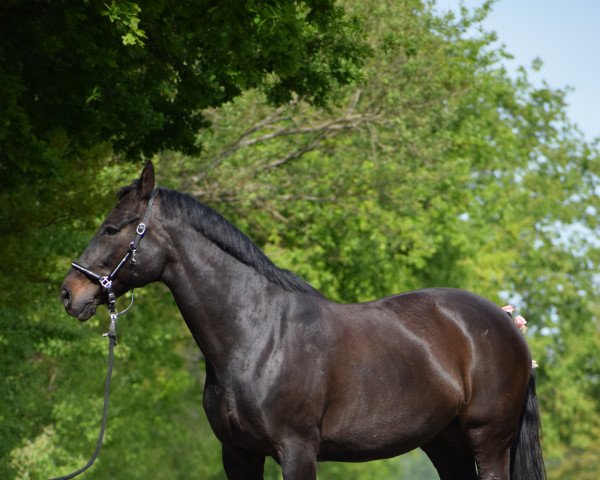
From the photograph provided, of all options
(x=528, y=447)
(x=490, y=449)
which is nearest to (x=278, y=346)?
(x=490, y=449)

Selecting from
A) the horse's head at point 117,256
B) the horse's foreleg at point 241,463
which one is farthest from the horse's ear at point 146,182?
the horse's foreleg at point 241,463

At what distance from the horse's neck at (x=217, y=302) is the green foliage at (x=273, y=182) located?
3048mm

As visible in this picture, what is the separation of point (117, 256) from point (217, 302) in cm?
65

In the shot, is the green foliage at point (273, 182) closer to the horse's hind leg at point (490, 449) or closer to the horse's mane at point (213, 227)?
the horse's mane at point (213, 227)

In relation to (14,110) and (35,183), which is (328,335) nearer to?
(14,110)

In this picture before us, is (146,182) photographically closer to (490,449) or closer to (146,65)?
(490,449)

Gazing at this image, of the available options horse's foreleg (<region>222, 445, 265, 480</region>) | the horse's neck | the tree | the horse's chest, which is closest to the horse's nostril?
the horse's neck

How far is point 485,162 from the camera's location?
35.9m

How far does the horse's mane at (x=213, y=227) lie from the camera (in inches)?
282

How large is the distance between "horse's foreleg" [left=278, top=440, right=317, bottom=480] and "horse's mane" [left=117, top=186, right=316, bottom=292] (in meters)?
1.01

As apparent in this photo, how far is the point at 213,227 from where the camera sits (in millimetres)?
7180

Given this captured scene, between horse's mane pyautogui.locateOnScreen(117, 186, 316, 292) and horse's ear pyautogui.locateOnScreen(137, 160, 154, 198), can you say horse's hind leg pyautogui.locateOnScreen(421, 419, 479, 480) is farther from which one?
horse's ear pyautogui.locateOnScreen(137, 160, 154, 198)

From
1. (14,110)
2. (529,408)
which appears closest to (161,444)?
(14,110)

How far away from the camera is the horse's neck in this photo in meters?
7.15
